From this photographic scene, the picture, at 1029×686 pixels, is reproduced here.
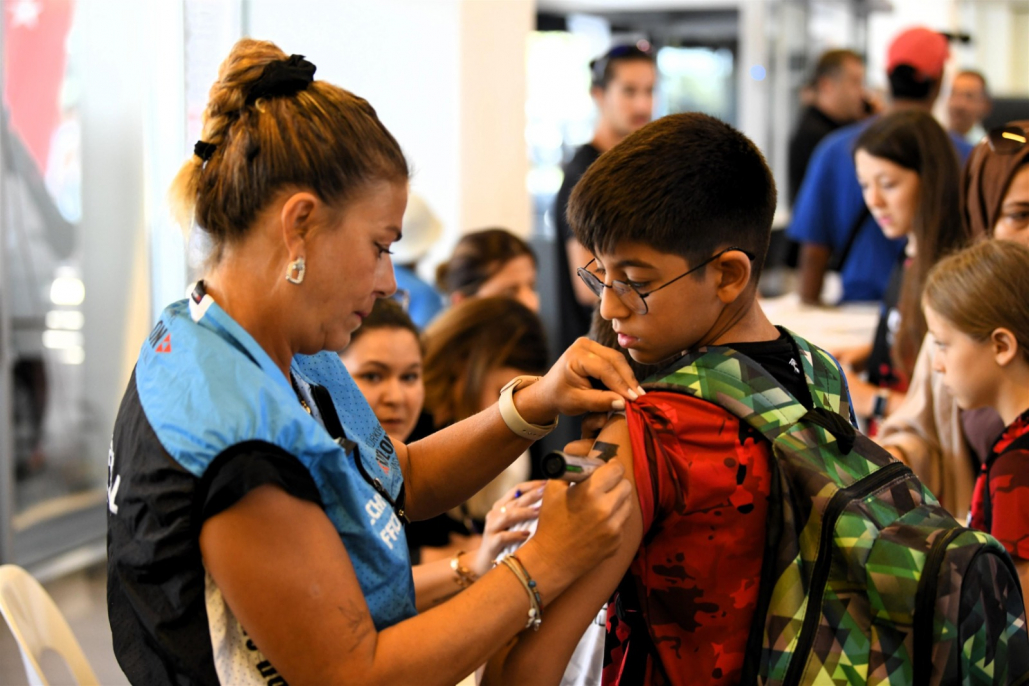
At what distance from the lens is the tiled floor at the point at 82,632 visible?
120 inches

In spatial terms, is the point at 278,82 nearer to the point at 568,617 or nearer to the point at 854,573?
the point at 568,617

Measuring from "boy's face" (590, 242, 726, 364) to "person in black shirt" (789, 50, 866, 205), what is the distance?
447 centimetres

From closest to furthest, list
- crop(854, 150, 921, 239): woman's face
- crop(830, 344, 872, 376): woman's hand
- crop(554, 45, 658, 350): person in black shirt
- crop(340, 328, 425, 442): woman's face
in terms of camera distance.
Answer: crop(340, 328, 425, 442): woman's face → crop(854, 150, 921, 239): woman's face → crop(830, 344, 872, 376): woman's hand → crop(554, 45, 658, 350): person in black shirt

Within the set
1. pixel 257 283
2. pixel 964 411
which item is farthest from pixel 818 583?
pixel 964 411

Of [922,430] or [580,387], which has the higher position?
[580,387]

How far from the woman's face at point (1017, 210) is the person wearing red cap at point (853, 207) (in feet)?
3.67

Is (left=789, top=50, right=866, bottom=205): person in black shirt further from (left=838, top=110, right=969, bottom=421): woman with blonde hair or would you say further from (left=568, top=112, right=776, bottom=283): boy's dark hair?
(left=568, top=112, right=776, bottom=283): boy's dark hair

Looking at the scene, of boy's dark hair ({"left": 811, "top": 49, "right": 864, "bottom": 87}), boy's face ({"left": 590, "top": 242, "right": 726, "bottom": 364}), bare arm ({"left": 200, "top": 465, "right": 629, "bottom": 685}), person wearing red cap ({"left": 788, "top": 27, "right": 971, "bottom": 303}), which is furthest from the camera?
boy's dark hair ({"left": 811, "top": 49, "right": 864, "bottom": 87})

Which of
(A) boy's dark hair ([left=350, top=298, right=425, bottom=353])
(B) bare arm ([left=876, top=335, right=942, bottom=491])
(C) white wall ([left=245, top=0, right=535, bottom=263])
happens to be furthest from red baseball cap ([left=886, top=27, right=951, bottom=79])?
(C) white wall ([left=245, top=0, right=535, bottom=263])

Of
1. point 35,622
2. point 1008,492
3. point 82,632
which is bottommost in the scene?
point 82,632

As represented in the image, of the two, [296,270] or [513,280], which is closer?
[296,270]

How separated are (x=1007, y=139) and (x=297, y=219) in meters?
1.62

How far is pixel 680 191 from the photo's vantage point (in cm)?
118

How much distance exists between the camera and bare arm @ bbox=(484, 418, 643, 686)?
1138 millimetres
